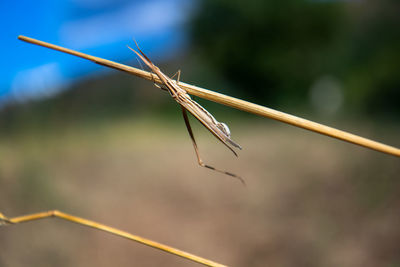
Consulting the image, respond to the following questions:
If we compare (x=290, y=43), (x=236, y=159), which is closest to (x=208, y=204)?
(x=236, y=159)

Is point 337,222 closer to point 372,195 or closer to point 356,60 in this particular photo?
point 372,195

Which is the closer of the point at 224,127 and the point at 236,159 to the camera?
the point at 224,127

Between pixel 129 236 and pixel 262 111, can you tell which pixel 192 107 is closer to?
pixel 262 111

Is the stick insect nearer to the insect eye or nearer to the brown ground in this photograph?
the insect eye

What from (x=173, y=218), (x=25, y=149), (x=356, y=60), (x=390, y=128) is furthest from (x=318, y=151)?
(x=356, y=60)

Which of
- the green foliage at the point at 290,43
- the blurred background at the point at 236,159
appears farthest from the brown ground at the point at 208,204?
the green foliage at the point at 290,43

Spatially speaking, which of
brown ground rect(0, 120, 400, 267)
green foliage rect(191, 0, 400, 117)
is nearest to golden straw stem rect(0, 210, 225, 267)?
brown ground rect(0, 120, 400, 267)

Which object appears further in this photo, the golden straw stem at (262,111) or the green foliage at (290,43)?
the green foliage at (290,43)

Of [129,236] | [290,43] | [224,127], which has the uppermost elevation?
[290,43]

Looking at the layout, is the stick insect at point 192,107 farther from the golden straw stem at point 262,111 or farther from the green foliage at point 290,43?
the green foliage at point 290,43
